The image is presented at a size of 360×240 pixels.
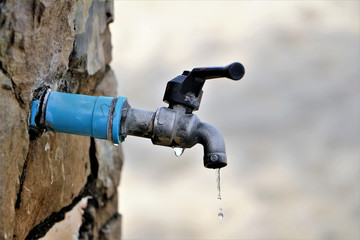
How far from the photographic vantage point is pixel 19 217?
91 centimetres

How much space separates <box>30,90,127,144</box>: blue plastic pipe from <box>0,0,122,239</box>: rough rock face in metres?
0.03

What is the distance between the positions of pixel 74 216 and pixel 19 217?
0.33 meters

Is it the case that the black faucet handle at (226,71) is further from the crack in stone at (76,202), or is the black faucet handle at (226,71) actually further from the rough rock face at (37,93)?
the crack in stone at (76,202)

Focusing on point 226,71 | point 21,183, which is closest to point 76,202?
point 21,183

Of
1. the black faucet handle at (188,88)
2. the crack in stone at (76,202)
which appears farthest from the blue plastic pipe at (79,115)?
the crack in stone at (76,202)

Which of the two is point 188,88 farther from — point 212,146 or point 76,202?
point 76,202

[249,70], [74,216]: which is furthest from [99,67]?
[249,70]

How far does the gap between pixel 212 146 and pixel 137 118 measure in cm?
16

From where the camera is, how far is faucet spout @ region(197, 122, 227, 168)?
3.00 ft

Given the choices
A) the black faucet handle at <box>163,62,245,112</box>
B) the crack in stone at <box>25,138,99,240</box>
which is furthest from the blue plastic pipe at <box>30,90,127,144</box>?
the crack in stone at <box>25,138,99,240</box>

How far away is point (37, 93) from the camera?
0.90m

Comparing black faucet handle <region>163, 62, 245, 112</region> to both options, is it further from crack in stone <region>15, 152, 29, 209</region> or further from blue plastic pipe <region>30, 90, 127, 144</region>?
crack in stone <region>15, 152, 29, 209</region>

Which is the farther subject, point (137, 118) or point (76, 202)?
point (76, 202)

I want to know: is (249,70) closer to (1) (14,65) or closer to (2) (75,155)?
(2) (75,155)
